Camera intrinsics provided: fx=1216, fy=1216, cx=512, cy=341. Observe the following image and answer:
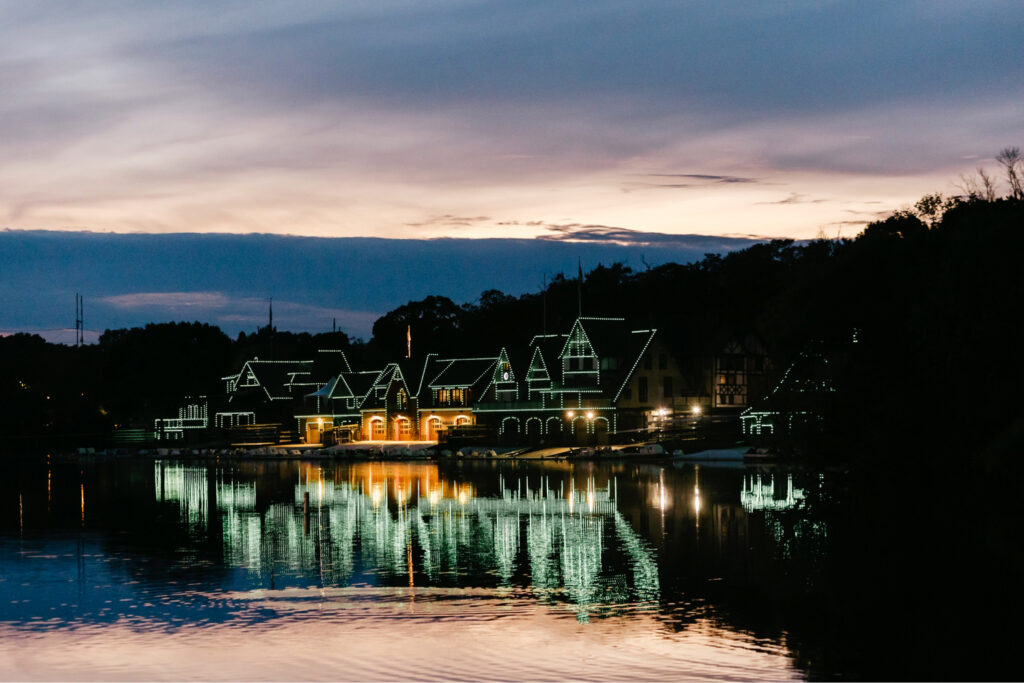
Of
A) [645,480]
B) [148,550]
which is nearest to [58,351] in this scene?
[645,480]

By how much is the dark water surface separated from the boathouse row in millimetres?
45449

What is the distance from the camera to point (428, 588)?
30.9m

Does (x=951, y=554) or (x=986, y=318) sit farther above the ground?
(x=986, y=318)

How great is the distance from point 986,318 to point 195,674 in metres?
35.4

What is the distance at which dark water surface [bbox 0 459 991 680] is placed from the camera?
891 inches

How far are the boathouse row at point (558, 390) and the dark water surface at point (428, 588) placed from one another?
45449 millimetres

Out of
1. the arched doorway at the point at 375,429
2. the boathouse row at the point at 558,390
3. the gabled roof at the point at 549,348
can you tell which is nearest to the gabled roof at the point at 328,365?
the boathouse row at the point at 558,390

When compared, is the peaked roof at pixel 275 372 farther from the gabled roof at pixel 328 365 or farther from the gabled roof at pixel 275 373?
the gabled roof at pixel 328 365

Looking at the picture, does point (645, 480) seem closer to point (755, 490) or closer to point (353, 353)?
point (755, 490)

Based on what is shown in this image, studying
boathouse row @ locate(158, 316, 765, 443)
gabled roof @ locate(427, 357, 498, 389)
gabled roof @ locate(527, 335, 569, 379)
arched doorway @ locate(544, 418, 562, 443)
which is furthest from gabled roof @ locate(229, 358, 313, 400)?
arched doorway @ locate(544, 418, 562, 443)

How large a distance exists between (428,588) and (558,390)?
78089 mm

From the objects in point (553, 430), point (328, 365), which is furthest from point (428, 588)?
point (328, 365)

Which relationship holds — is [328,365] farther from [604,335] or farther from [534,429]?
[604,335]

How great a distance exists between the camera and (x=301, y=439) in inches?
5531
